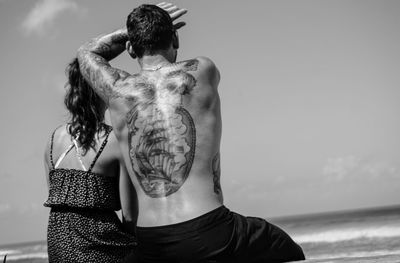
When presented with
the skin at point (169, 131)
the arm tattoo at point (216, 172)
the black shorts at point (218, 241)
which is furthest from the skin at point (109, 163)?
the arm tattoo at point (216, 172)

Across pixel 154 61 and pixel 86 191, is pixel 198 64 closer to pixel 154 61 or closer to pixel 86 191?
pixel 154 61

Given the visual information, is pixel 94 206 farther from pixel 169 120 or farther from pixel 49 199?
pixel 169 120

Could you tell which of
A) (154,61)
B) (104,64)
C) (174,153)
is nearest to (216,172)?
(174,153)

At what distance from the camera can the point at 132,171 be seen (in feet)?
8.41

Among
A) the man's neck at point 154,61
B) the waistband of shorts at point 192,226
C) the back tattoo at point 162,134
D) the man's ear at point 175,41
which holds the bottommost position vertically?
the waistband of shorts at point 192,226

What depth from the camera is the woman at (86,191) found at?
10.1 ft

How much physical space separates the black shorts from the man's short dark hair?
0.94 meters

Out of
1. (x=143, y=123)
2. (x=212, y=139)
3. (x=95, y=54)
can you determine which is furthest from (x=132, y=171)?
(x=95, y=54)

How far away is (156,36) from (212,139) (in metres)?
0.63

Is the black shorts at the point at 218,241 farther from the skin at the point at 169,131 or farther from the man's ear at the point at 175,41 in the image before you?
the man's ear at the point at 175,41

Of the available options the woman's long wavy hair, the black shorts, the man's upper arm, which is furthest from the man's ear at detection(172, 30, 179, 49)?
the black shorts

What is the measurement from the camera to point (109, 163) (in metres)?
3.19

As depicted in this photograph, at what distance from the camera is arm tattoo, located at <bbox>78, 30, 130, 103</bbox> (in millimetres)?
2691

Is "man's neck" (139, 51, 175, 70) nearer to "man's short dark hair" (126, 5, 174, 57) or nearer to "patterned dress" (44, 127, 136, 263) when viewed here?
"man's short dark hair" (126, 5, 174, 57)
